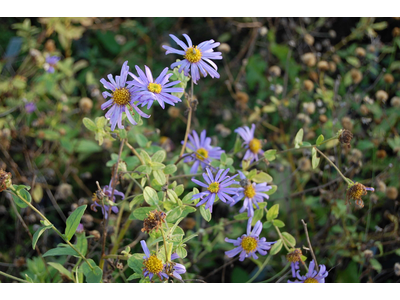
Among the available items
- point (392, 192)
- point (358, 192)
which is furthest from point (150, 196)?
point (392, 192)

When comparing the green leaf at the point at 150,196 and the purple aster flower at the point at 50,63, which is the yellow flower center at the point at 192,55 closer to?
the green leaf at the point at 150,196

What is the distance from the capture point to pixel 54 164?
6.19ft

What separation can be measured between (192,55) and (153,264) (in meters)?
0.56

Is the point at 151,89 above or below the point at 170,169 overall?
above

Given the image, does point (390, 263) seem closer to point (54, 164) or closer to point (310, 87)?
point (310, 87)

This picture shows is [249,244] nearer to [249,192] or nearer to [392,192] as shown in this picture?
[249,192]

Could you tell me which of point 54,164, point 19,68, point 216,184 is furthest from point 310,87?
point 19,68

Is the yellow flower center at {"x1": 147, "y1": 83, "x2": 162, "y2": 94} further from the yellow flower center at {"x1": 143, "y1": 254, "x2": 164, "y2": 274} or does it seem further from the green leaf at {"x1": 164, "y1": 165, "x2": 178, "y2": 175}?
the yellow flower center at {"x1": 143, "y1": 254, "x2": 164, "y2": 274}

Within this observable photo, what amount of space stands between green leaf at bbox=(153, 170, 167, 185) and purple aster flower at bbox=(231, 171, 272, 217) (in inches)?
9.7

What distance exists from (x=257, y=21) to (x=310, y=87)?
70 cm

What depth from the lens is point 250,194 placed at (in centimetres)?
118

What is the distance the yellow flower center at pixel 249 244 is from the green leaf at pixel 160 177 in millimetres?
322

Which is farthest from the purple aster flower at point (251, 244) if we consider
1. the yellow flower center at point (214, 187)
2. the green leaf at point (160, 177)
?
the green leaf at point (160, 177)

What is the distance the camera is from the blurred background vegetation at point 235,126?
153cm
